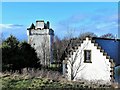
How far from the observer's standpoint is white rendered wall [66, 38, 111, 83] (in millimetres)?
16750

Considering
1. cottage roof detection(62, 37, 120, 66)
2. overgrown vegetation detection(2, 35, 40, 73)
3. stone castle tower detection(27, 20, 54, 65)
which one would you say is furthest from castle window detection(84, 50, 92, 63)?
stone castle tower detection(27, 20, 54, 65)

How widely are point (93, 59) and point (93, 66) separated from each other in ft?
1.53

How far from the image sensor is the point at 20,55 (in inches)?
682

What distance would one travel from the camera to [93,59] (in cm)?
1734

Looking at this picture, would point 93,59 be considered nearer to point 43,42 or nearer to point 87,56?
point 87,56

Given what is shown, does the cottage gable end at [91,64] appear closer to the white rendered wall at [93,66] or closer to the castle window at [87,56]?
the white rendered wall at [93,66]

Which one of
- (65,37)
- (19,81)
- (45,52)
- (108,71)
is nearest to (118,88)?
(19,81)

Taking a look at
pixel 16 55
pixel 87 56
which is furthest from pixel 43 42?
pixel 16 55

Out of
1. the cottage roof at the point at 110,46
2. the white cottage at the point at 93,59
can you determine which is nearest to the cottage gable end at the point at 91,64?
the white cottage at the point at 93,59

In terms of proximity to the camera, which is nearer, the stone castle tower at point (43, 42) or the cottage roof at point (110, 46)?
the cottage roof at point (110, 46)

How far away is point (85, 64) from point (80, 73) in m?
0.79

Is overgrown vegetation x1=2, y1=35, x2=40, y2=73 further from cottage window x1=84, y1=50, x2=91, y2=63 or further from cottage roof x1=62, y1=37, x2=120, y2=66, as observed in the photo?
cottage window x1=84, y1=50, x2=91, y2=63

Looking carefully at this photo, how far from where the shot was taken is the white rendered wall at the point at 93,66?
16750 mm

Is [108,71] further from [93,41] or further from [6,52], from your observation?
[6,52]
